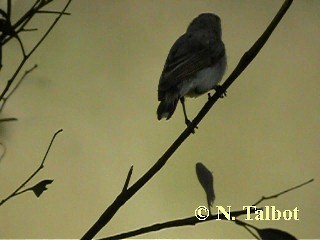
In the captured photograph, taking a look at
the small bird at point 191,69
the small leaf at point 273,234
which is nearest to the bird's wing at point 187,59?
the small bird at point 191,69

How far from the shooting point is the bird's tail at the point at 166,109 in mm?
872

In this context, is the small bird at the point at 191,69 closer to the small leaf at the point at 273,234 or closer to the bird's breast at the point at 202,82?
the bird's breast at the point at 202,82

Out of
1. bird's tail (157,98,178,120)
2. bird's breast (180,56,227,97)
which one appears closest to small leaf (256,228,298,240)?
bird's tail (157,98,178,120)

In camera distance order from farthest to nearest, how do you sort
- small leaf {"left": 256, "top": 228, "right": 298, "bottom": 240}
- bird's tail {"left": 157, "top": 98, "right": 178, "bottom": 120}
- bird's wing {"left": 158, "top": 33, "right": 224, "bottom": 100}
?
1. bird's wing {"left": 158, "top": 33, "right": 224, "bottom": 100}
2. bird's tail {"left": 157, "top": 98, "right": 178, "bottom": 120}
3. small leaf {"left": 256, "top": 228, "right": 298, "bottom": 240}

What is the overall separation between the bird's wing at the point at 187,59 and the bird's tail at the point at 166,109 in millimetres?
38

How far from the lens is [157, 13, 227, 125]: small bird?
37.6 inches

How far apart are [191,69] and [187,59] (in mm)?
39

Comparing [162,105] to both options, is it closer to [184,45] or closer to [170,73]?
[170,73]

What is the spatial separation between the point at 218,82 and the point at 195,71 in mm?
88

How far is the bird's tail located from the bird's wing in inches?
1.5

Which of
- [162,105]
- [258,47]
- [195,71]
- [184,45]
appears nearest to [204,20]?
[184,45]

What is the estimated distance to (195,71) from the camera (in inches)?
40.8

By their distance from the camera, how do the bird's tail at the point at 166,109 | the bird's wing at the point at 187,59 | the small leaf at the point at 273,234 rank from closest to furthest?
the small leaf at the point at 273,234, the bird's tail at the point at 166,109, the bird's wing at the point at 187,59

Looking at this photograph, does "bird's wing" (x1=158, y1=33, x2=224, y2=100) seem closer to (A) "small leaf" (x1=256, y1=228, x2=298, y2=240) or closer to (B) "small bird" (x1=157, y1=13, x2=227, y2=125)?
(B) "small bird" (x1=157, y1=13, x2=227, y2=125)
